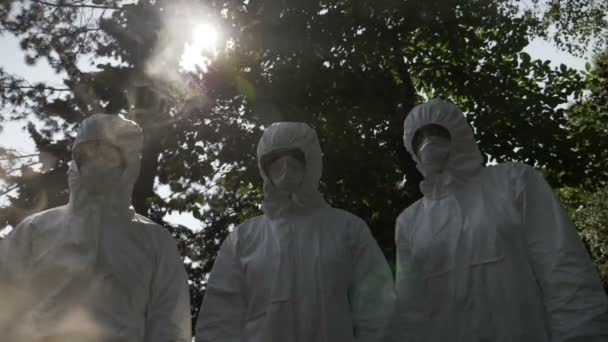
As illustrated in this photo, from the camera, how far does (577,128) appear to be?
35.4ft

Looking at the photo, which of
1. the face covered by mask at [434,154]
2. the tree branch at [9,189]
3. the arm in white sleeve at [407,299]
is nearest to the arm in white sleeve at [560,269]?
the face covered by mask at [434,154]

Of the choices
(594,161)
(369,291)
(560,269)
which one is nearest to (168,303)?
(369,291)

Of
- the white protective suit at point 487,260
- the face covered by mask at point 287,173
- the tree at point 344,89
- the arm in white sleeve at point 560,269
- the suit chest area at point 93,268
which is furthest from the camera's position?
the tree at point 344,89

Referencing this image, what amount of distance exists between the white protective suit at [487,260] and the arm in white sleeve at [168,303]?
1.51 m

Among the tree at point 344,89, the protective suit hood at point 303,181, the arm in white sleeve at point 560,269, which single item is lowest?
the arm in white sleeve at point 560,269

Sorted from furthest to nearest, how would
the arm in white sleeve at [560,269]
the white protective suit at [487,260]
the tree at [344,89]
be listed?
the tree at [344,89], the white protective suit at [487,260], the arm in white sleeve at [560,269]

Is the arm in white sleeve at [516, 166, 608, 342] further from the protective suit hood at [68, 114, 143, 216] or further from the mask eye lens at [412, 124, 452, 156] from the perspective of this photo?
the protective suit hood at [68, 114, 143, 216]

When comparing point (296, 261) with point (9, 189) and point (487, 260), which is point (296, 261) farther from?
point (9, 189)

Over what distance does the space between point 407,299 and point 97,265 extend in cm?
216

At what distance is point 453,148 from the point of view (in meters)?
5.23

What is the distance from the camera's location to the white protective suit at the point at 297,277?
4.68 metres

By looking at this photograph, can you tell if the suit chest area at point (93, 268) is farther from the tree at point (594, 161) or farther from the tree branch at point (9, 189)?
the tree branch at point (9, 189)

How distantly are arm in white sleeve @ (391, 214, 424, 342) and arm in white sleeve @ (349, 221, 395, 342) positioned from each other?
134mm

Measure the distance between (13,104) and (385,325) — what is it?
36.1ft
